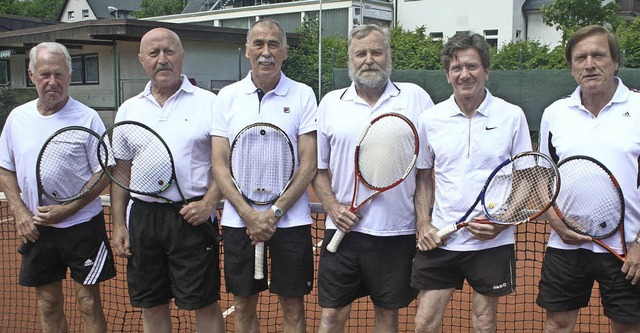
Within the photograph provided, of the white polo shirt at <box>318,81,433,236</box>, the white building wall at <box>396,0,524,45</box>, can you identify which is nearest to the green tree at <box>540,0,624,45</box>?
the white building wall at <box>396,0,524,45</box>

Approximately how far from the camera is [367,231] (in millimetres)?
3299

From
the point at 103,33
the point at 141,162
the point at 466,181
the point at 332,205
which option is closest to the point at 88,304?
the point at 141,162

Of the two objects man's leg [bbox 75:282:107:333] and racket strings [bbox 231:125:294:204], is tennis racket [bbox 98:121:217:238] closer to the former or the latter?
racket strings [bbox 231:125:294:204]

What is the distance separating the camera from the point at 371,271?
3.31 m

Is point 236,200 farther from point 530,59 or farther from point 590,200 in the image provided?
point 530,59

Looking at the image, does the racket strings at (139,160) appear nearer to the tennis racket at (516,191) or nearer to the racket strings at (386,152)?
the racket strings at (386,152)

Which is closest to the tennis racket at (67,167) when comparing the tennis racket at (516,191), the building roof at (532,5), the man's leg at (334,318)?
the man's leg at (334,318)

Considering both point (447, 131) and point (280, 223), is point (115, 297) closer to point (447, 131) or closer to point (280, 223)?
point (280, 223)

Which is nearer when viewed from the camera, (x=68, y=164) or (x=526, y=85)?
(x=68, y=164)

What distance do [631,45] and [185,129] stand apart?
1536 cm

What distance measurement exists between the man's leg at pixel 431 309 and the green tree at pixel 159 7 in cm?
5764

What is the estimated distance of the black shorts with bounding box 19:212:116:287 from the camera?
3682 millimetres

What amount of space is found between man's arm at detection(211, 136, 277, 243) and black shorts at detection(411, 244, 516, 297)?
2.51 feet

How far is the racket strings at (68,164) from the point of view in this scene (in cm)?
360
